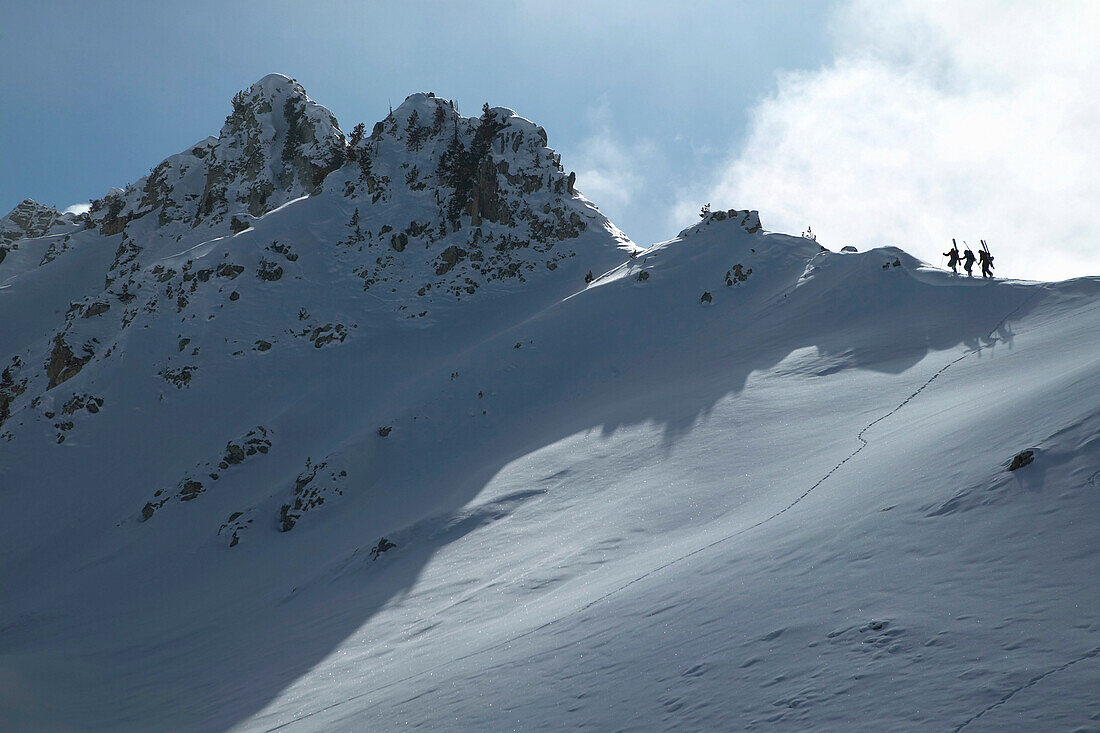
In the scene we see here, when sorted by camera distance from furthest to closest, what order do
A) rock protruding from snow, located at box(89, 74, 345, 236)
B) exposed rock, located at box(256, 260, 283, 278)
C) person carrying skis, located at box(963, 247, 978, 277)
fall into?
rock protruding from snow, located at box(89, 74, 345, 236), exposed rock, located at box(256, 260, 283, 278), person carrying skis, located at box(963, 247, 978, 277)

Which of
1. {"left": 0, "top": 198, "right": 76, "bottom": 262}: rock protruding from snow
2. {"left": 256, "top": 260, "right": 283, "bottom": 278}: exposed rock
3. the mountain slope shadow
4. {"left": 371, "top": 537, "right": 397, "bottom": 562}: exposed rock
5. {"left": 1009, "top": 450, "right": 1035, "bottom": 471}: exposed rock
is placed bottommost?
{"left": 1009, "top": 450, "right": 1035, "bottom": 471}: exposed rock

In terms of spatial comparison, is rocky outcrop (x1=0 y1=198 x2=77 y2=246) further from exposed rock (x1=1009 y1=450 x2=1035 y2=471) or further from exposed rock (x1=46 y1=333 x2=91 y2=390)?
exposed rock (x1=1009 y1=450 x2=1035 y2=471)

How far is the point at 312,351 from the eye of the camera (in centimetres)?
3734

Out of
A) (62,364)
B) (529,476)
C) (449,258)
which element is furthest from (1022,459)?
(62,364)

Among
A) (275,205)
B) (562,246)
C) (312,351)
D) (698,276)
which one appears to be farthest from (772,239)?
(275,205)

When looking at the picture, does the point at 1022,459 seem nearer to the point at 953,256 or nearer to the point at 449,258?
the point at 953,256

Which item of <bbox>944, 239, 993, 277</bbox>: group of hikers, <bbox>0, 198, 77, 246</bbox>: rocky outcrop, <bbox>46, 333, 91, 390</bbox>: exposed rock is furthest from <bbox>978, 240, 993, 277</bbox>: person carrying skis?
<bbox>0, 198, 77, 246</bbox>: rocky outcrop

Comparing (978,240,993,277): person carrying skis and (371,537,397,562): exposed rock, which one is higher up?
(978,240,993,277): person carrying skis

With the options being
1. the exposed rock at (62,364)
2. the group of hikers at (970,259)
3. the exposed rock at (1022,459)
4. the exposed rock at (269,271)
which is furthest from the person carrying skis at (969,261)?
the exposed rock at (62,364)

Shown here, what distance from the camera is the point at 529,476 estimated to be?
19.1m

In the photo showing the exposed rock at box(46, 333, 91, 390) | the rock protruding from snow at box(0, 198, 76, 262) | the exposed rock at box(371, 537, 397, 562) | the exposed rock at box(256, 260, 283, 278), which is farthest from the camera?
the rock protruding from snow at box(0, 198, 76, 262)

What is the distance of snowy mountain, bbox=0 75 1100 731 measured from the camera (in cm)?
609

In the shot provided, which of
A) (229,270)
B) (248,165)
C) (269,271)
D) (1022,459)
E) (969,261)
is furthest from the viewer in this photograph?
(248,165)

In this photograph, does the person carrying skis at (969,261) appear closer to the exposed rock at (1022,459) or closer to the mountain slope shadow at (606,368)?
the mountain slope shadow at (606,368)
